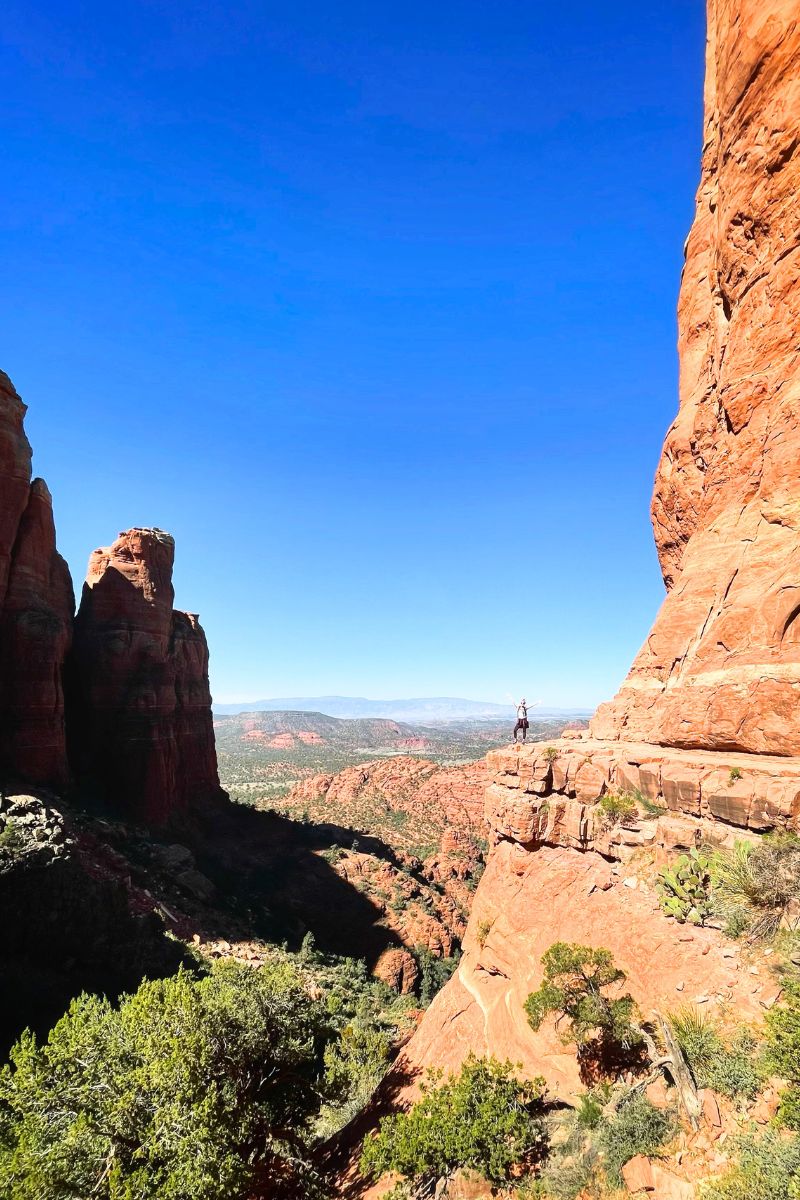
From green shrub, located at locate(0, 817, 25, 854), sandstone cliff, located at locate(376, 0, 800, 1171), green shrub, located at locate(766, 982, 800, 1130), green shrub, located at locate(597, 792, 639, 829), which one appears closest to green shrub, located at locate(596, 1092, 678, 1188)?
sandstone cliff, located at locate(376, 0, 800, 1171)

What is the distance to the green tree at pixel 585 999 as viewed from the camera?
1375cm

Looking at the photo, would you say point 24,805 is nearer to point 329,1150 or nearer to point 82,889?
point 82,889

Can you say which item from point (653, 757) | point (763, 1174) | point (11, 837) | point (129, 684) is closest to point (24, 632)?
point (129, 684)

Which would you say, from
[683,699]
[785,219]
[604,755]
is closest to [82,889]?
[604,755]

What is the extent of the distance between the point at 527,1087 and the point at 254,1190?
7569 mm

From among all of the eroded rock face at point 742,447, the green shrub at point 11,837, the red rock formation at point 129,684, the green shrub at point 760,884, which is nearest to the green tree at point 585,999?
the green shrub at point 760,884

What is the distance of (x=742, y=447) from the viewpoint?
61.5ft

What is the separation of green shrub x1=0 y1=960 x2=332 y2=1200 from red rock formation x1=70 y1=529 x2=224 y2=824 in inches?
1213

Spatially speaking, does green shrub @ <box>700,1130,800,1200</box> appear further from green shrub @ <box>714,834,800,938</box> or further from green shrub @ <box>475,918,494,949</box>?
green shrub @ <box>475,918,494,949</box>

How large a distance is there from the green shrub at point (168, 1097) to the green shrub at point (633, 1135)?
25.5 ft

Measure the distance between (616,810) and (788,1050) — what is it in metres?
8.09

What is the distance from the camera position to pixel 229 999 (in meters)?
15.1

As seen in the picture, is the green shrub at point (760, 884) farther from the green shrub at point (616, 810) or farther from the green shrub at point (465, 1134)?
the green shrub at point (465, 1134)

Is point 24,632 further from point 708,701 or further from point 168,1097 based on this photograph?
point 708,701
